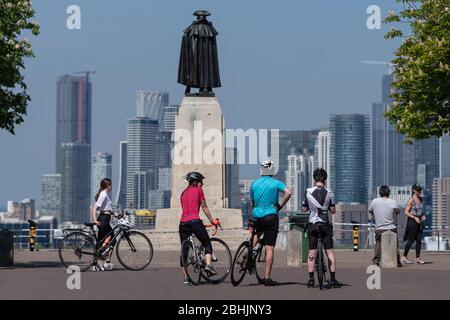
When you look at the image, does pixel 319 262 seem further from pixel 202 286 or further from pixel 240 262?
pixel 202 286

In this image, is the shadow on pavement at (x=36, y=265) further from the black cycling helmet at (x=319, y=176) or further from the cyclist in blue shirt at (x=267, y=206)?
the black cycling helmet at (x=319, y=176)

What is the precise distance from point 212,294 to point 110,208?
680 cm

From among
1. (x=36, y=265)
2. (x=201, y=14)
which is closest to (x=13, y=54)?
(x=36, y=265)

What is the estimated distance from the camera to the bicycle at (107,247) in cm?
2744

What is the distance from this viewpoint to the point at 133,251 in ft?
91.5

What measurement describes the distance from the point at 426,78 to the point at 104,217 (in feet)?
51.9

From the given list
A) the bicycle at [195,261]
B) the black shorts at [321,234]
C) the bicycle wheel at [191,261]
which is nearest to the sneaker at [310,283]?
the black shorts at [321,234]

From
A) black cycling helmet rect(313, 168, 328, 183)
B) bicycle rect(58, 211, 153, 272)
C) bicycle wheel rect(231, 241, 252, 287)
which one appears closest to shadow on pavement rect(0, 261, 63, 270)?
bicycle rect(58, 211, 153, 272)

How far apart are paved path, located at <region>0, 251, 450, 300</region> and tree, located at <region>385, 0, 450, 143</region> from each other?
11585 mm

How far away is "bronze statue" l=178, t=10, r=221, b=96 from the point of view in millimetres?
48531

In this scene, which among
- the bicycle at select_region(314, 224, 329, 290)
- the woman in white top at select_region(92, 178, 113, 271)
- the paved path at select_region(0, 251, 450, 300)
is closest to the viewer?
the paved path at select_region(0, 251, 450, 300)

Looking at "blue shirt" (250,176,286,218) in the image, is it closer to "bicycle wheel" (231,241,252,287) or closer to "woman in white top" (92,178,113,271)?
"bicycle wheel" (231,241,252,287)

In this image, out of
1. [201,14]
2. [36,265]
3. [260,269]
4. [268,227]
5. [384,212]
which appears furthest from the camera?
[201,14]
